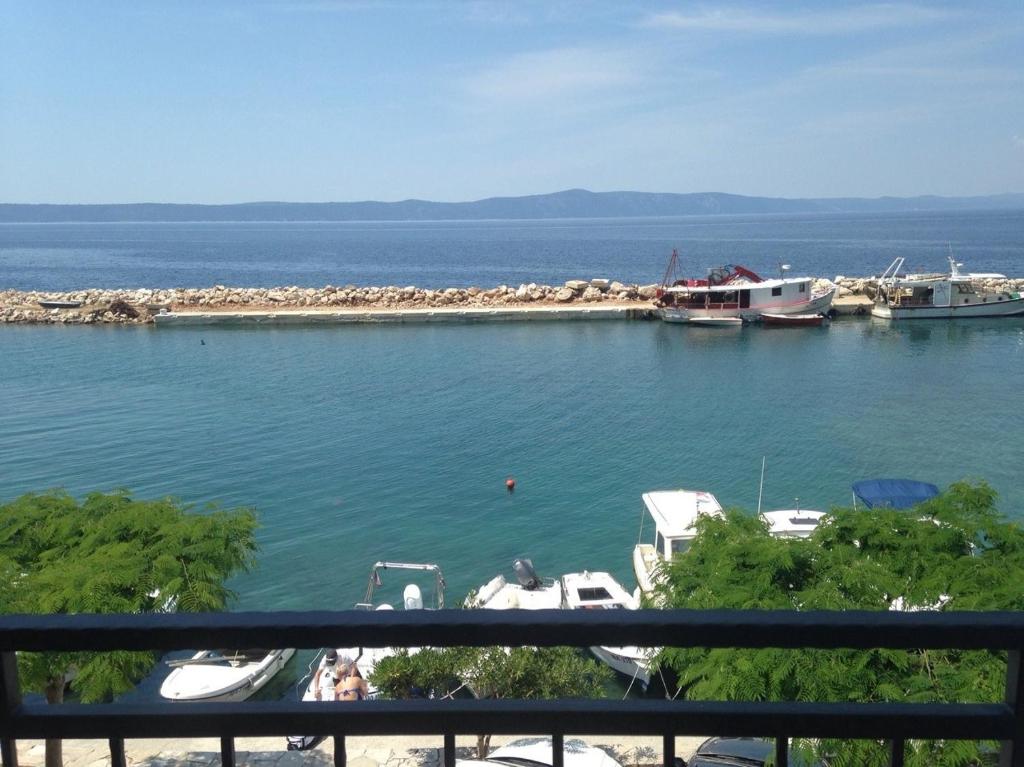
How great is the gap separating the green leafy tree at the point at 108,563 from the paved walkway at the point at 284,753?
632 millimetres

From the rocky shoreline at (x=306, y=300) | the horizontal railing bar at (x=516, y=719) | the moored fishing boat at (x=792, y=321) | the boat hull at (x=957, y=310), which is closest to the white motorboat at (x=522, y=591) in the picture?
the horizontal railing bar at (x=516, y=719)

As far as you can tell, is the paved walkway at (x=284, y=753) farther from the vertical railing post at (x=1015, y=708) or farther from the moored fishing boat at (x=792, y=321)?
the moored fishing boat at (x=792, y=321)

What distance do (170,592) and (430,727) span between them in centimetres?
904

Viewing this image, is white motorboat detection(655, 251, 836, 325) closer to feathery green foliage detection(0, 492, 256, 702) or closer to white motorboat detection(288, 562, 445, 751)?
white motorboat detection(288, 562, 445, 751)

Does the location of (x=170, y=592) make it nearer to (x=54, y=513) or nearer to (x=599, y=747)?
(x=54, y=513)

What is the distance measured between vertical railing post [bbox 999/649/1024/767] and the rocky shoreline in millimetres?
53762

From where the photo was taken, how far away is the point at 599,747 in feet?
27.4

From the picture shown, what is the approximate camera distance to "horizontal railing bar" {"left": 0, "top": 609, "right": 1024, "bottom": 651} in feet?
5.63

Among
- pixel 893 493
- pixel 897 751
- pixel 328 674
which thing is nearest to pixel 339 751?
pixel 897 751

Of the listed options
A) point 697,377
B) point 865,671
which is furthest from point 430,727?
point 697,377

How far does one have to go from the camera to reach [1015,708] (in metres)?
1.72

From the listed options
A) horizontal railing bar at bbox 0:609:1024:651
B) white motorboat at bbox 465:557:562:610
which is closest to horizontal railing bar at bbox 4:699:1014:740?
horizontal railing bar at bbox 0:609:1024:651

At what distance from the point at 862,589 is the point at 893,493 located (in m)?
10.5

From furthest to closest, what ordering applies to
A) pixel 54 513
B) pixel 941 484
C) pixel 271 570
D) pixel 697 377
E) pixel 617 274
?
pixel 617 274, pixel 697 377, pixel 941 484, pixel 271 570, pixel 54 513
